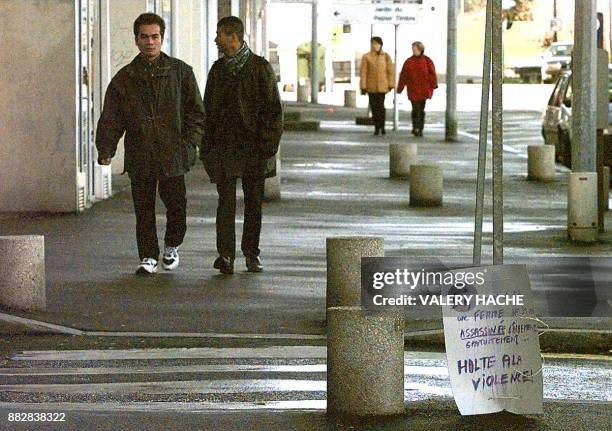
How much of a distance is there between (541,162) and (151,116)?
1168cm

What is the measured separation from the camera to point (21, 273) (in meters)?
11.5

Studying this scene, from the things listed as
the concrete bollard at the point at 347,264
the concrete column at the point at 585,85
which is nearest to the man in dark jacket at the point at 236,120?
the concrete bollard at the point at 347,264

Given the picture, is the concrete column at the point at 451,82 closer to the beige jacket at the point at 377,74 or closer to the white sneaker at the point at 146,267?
the beige jacket at the point at 377,74

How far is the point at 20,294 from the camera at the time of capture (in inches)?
455

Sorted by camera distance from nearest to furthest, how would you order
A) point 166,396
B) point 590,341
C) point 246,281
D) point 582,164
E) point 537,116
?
point 166,396 < point 590,341 < point 246,281 < point 582,164 < point 537,116

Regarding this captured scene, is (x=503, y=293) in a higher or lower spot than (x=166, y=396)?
higher

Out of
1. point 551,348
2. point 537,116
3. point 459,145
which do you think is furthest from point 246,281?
point 537,116

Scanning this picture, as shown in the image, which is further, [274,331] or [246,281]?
[246,281]

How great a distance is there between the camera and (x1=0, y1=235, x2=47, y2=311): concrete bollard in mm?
11516

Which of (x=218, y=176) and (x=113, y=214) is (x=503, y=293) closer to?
(x=218, y=176)

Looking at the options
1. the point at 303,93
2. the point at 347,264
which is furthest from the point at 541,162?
the point at 303,93

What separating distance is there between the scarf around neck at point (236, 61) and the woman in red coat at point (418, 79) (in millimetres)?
21246

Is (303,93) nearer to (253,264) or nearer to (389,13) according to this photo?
(389,13)

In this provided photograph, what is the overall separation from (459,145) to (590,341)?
22436 millimetres
